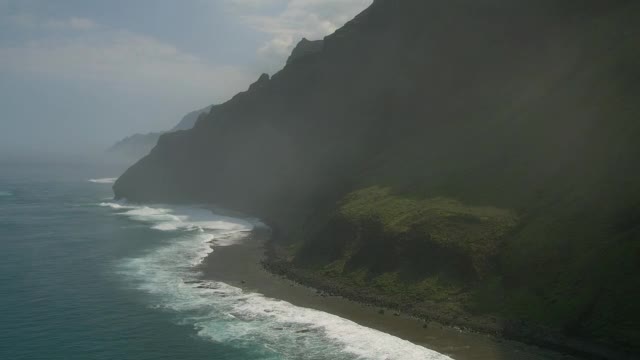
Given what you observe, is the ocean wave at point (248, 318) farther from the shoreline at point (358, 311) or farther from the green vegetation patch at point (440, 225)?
the green vegetation patch at point (440, 225)

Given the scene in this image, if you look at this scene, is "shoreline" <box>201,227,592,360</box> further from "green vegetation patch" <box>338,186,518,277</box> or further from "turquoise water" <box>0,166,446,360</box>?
"green vegetation patch" <box>338,186,518,277</box>

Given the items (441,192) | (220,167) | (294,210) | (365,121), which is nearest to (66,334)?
(441,192)

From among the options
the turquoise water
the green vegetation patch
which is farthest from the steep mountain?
the turquoise water

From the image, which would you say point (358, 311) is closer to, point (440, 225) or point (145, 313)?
point (440, 225)

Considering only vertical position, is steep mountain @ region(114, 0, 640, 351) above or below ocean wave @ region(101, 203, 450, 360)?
above

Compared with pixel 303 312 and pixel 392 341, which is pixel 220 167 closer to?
pixel 303 312

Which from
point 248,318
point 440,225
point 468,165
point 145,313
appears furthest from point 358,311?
point 468,165

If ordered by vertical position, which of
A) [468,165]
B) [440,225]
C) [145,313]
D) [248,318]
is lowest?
[248,318]
